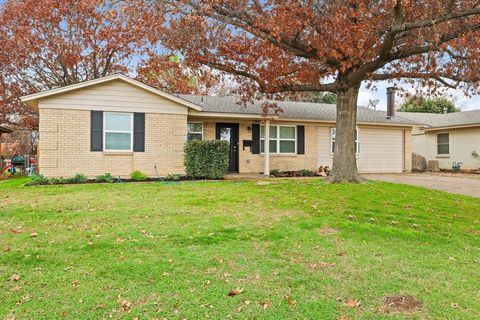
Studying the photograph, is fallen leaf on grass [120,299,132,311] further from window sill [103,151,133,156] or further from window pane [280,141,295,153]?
window pane [280,141,295,153]

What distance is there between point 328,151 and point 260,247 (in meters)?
12.9

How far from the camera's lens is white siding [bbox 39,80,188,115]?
40.0 feet

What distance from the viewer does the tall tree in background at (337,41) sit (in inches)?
338

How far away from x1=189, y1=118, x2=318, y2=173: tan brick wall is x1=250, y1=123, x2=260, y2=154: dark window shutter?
16 cm

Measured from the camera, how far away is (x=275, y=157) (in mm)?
16000

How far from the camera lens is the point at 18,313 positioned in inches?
118

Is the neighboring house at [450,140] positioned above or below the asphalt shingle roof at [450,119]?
below

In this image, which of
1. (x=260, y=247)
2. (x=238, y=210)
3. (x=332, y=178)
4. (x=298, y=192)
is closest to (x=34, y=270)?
(x=260, y=247)

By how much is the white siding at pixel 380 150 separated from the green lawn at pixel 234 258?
1022 cm

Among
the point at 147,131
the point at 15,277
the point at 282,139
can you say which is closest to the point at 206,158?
the point at 147,131

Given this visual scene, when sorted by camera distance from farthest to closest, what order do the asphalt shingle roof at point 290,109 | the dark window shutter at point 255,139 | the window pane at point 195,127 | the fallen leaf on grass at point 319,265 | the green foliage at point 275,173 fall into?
the dark window shutter at point 255,139 < the asphalt shingle roof at point 290,109 < the window pane at point 195,127 < the green foliage at point 275,173 < the fallen leaf on grass at point 319,265

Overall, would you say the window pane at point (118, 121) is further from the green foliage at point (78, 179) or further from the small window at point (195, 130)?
the small window at point (195, 130)

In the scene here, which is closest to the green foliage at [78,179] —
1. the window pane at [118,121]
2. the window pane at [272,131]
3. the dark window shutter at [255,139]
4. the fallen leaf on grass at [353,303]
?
the window pane at [118,121]

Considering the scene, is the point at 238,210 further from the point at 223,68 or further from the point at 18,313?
the point at 223,68
